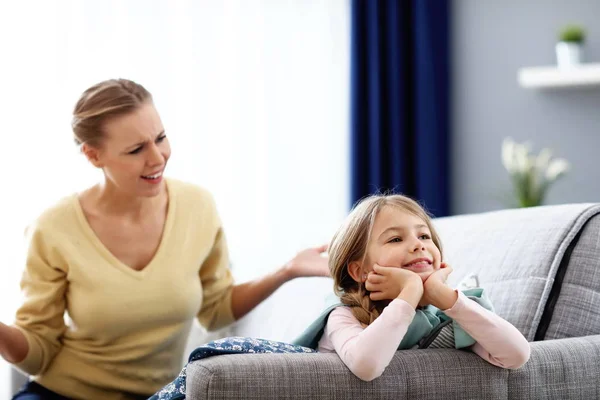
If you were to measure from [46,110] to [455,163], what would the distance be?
6.72 feet

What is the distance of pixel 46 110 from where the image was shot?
3.13 metres

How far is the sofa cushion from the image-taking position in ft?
5.44

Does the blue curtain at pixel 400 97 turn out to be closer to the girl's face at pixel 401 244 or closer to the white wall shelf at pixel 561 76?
the white wall shelf at pixel 561 76

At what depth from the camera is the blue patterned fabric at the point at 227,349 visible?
1.35 metres

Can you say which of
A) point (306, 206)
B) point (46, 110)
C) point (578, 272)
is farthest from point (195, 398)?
point (306, 206)

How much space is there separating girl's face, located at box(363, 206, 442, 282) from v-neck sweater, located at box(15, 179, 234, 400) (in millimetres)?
722

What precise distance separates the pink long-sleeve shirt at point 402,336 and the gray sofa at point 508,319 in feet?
0.07

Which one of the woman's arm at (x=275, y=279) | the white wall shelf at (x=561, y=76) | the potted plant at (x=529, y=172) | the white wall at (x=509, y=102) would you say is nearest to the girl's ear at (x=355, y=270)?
the woman's arm at (x=275, y=279)

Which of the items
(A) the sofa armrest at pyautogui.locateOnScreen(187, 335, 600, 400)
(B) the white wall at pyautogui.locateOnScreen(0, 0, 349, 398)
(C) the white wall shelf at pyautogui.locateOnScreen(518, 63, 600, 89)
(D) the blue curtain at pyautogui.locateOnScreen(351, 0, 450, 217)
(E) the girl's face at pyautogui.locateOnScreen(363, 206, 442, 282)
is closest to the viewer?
(A) the sofa armrest at pyautogui.locateOnScreen(187, 335, 600, 400)

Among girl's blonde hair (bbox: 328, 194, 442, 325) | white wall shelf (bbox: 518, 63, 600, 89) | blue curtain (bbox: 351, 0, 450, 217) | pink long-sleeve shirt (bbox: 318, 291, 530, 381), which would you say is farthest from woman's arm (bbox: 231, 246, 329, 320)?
white wall shelf (bbox: 518, 63, 600, 89)

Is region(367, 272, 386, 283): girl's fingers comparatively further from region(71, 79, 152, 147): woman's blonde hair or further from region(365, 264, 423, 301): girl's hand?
region(71, 79, 152, 147): woman's blonde hair

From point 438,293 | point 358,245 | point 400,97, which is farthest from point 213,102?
point 438,293

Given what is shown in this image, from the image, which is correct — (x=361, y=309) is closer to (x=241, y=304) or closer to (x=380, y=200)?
(x=380, y=200)

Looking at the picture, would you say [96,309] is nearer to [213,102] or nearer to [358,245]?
[358,245]
